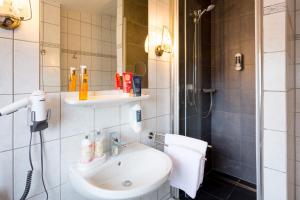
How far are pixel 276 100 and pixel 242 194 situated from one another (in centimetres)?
131

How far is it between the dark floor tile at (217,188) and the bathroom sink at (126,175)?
120 cm

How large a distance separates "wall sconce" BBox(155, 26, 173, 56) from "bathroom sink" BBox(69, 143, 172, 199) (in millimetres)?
845

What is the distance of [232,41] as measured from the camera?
7.65 ft

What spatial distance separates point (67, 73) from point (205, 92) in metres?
1.77

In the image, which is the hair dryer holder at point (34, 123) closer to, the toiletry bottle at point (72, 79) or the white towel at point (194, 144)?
the toiletry bottle at point (72, 79)

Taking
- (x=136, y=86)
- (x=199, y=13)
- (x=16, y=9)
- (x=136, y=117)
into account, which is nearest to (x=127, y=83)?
(x=136, y=86)

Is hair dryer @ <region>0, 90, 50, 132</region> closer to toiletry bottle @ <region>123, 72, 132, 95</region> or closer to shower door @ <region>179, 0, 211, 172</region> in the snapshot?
toiletry bottle @ <region>123, 72, 132, 95</region>

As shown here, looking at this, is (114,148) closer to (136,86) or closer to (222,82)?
(136,86)

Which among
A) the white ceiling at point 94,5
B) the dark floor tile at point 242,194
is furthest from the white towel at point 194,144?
the white ceiling at point 94,5

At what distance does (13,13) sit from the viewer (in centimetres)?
82

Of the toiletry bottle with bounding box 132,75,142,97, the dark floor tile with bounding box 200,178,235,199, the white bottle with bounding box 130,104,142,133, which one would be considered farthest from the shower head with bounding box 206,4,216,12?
the dark floor tile with bounding box 200,178,235,199

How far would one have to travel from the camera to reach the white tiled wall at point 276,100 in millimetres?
1214

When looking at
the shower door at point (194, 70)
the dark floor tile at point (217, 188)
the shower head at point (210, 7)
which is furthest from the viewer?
the shower head at point (210, 7)

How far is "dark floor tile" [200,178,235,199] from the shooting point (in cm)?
203
